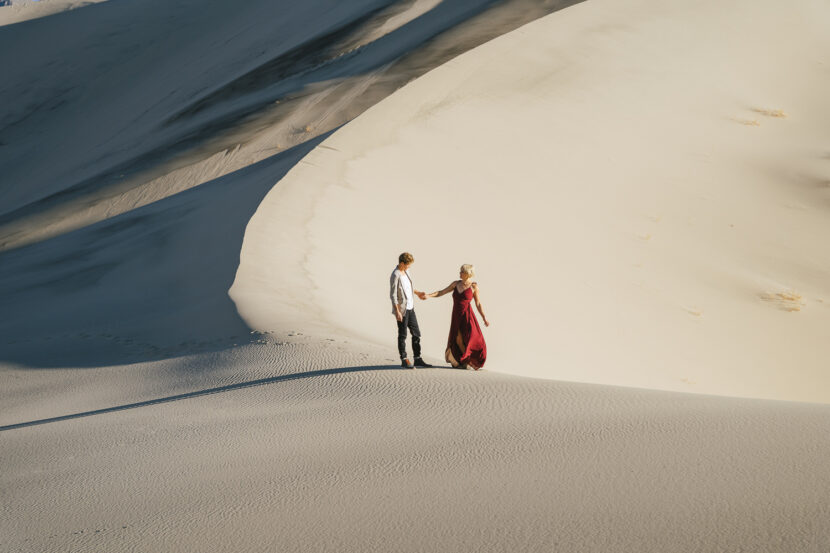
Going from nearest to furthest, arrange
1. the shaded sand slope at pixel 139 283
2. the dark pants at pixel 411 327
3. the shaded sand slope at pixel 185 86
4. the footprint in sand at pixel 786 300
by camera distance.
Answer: the dark pants at pixel 411 327 < the shaded sand slope at pixel 139 283 < the footprint in sand at pixel 786 300 < the shaded sand slope at pixel 185 86

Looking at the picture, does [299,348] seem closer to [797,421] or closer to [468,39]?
[797,421]

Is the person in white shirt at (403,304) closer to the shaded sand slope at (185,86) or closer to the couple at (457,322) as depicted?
the couple at (457,322)

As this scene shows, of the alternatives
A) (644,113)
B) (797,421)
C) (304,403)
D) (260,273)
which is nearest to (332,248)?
(260,273)

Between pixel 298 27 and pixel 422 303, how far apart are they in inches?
835

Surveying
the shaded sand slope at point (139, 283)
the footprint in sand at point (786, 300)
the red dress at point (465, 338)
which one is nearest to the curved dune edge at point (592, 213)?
the footprint in sand at point (786, 300)

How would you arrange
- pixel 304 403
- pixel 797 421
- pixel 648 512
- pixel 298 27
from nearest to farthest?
pixel 648 512 → pixel 797 421 → pixel 304 403 → pixel 298 27

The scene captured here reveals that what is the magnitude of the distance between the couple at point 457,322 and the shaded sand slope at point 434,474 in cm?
80

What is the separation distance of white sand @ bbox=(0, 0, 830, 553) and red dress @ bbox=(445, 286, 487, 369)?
1.02ft

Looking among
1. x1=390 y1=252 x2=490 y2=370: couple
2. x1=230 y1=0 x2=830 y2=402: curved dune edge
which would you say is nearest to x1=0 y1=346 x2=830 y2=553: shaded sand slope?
x1=390 y1=252 x2=490 y2=370: couple

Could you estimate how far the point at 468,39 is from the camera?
20656mm

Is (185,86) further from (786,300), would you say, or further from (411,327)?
(411,327)

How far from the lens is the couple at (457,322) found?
6.71 m

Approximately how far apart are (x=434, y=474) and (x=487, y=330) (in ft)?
17.7

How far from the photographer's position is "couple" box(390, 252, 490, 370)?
6.71 metres
